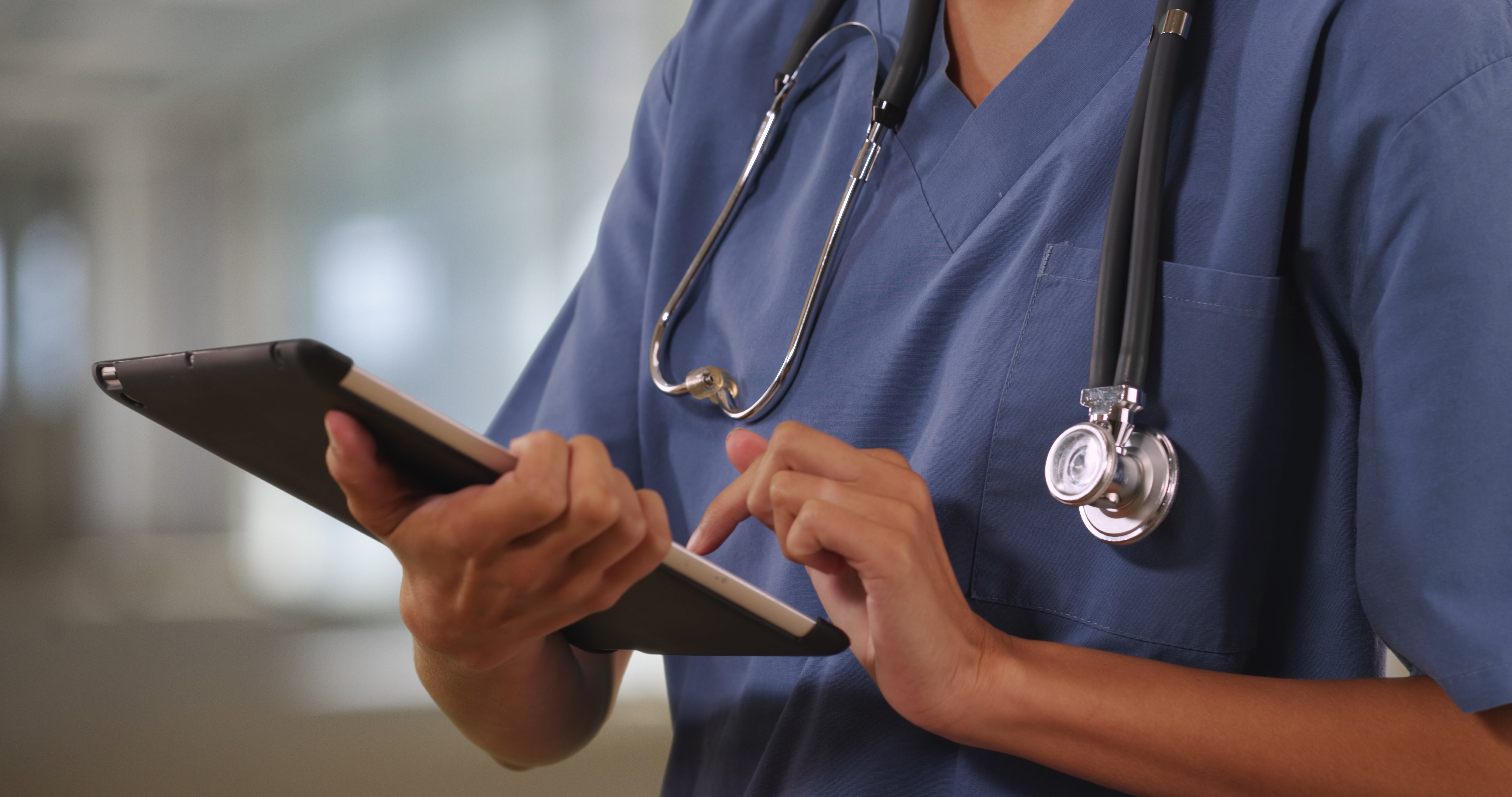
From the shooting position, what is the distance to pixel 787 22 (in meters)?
0.76

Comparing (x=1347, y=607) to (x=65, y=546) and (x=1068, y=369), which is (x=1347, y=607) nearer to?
(x=1068, y=369)

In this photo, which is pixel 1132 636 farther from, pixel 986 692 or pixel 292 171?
pixel 292 171

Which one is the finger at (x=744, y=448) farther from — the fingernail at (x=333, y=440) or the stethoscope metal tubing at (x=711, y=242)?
the fingernail at (x=333, y=440)

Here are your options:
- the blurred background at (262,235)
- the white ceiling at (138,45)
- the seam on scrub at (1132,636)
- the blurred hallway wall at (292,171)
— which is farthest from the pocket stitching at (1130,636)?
the white ceiling at (138,45)

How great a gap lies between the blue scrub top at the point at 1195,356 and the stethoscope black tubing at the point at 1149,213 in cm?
2

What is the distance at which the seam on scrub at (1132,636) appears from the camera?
0.47 m

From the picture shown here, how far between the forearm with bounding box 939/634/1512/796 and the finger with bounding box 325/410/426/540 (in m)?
0.27

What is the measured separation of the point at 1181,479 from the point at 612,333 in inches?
17.1

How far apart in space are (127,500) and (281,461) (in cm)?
255

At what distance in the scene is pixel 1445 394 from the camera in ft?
1.31

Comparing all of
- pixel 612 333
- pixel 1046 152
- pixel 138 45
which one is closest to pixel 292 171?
pixel 138 45

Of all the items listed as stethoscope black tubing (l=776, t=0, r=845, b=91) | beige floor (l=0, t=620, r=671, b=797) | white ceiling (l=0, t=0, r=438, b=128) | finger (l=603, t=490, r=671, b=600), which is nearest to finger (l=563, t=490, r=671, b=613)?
finger (l=603, t=490, r=671, b=600)

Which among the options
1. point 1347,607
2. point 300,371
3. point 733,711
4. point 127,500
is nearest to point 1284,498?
point 1347,607

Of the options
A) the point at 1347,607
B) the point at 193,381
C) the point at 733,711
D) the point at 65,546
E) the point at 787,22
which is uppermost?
the point at 787,22
